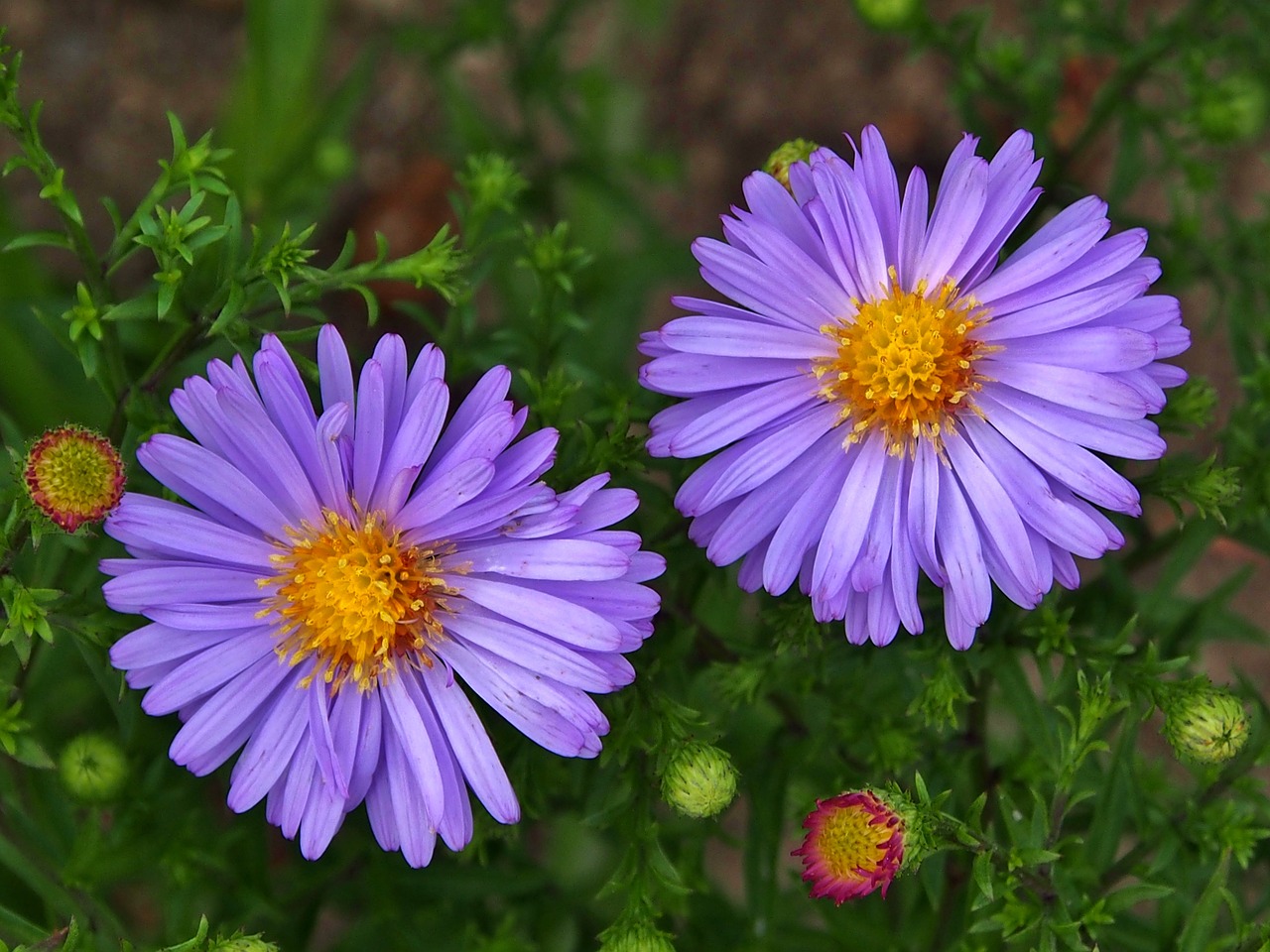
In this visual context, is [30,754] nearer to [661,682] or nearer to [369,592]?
[369,592]

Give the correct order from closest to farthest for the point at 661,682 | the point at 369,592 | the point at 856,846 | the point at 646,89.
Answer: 1. the point at 856,846
2. the point at 369,592
3. the point at 661,682
4. the point at 646,89

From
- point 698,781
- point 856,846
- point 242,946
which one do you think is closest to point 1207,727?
point 856,846

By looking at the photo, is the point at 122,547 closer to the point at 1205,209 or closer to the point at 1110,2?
the point at 1110,2

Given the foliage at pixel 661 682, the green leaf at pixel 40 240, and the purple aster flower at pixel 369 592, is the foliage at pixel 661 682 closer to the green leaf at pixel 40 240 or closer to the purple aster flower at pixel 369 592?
the green leaf at pixel 40 240

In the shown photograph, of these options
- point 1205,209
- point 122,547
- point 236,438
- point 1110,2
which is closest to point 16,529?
point 122,547

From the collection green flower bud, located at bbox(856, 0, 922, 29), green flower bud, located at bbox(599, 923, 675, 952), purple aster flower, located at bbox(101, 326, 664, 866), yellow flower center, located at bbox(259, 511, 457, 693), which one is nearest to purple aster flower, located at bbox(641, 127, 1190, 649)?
purple aster flower, located at bbox(101, 326, 664, 866)

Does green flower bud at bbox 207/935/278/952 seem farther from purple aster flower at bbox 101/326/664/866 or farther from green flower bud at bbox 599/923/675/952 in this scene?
green flower bud at bbox 599/923/675/952
